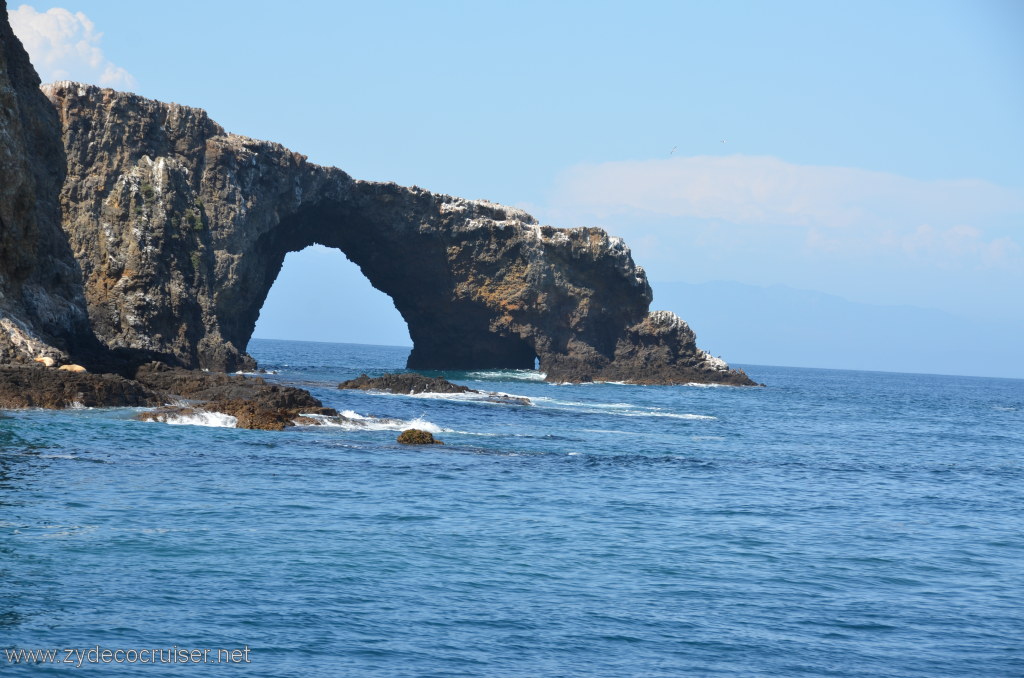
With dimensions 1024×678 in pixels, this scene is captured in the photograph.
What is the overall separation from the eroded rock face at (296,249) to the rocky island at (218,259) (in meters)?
0.10

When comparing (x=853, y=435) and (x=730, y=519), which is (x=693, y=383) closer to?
(x=853, y=435)

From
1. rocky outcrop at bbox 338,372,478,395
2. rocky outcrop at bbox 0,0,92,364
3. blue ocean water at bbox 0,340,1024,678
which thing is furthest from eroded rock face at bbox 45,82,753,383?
blue ocean water at bbox 0,340,1024,678

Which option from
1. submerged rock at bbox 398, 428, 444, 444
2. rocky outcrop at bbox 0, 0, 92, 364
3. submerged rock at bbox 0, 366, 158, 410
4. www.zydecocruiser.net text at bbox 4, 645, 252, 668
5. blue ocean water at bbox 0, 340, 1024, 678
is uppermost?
rocky outcrop at bbox 0, 0, 92, 364

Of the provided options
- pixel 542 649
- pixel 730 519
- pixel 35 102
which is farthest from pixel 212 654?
pixel 35 102

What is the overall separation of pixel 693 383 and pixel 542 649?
73.0 metres

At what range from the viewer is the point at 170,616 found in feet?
40.5

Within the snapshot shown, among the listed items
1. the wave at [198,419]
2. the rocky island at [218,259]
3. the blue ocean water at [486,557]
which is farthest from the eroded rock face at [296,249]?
the blue ocean water at [486,557]

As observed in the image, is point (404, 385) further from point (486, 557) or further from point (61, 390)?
point (486, 557)

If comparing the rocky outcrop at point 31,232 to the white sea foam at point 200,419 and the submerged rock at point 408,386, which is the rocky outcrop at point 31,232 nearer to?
the white sea foam at point 200,419

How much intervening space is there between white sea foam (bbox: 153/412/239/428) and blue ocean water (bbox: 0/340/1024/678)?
1267 mm

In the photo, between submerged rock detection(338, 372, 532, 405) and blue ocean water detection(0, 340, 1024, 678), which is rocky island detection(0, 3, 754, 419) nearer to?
submerged rock detection(338, 372, 532, 405)

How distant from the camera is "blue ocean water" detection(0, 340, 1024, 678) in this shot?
12047 millimetres

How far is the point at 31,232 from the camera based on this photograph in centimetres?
3759

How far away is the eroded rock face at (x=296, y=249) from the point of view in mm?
50188
